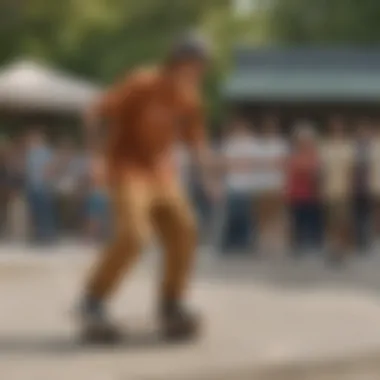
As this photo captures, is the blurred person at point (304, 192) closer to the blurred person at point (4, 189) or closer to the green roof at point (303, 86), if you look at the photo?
the blurred person at point (4, 189)

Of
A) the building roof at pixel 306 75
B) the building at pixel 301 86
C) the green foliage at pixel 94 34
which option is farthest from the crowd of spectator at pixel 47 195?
the green foliage at pixel 94 34

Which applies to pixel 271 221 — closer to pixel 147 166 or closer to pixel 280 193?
pixel 280 193

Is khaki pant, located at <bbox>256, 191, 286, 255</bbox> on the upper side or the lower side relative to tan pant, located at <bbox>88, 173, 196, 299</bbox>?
upper

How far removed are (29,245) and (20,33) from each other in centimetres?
2506

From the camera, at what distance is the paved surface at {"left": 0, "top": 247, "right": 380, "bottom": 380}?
25.5ft

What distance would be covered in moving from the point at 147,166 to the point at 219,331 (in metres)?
1.22

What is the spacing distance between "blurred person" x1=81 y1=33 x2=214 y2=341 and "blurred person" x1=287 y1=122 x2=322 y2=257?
25.0 feet

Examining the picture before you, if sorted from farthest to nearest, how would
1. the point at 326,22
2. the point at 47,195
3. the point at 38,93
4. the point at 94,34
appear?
the point at 326,22, the point at 94,34, the point at 38,93, the point at 47,195

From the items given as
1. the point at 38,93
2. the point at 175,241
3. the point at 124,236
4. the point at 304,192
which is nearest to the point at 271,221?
the point at 304,192

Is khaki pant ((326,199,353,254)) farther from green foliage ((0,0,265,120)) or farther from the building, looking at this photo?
green foliage ((0,0,265,120))

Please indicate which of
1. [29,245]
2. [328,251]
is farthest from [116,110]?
[29,245]

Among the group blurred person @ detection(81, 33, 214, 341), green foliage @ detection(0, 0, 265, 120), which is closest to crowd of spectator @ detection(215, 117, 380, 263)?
blurred person @ detection(81, 33, 214, 341)

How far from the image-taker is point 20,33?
4300 cm

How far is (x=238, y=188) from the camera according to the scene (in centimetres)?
1703
